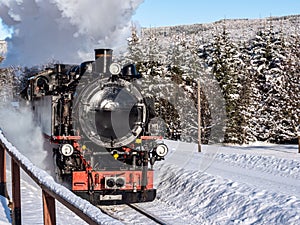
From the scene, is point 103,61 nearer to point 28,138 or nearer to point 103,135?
point 103,135

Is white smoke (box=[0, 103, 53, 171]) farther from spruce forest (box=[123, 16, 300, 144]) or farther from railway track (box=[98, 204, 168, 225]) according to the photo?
spruce forest (box=[123, 16, 300, 144])

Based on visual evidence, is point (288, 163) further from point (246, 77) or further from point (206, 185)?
point (246, 77)

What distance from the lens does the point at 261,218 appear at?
27.1ft

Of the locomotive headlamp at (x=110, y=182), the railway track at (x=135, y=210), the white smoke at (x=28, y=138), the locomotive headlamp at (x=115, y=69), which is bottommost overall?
the railway track at (x=135, y=210)

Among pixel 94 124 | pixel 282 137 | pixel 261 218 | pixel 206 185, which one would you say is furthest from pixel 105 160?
pixel 282 137

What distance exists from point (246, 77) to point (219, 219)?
31.2m

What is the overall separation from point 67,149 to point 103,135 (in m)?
0.97

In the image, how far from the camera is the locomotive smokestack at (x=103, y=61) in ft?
34.2

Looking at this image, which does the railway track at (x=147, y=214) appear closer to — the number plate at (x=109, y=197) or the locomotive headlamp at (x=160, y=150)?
the number plate at (x=109, y=197)

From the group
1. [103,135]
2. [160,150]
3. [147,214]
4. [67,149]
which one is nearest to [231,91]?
[160,150]

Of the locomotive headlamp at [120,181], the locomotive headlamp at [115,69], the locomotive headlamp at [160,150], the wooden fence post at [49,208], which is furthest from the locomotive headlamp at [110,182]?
the wooden fence post at [49,208]

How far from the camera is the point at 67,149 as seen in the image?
9727 mm

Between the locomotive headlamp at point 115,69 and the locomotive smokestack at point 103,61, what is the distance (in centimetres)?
20

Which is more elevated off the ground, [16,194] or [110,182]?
[16,194]
